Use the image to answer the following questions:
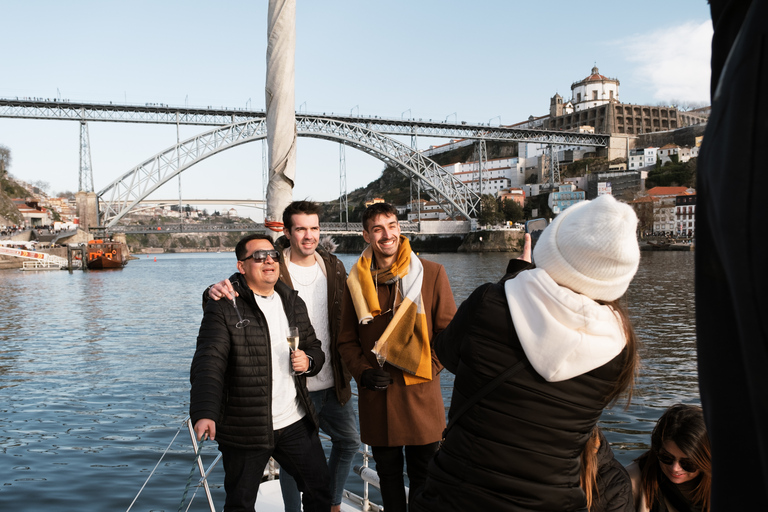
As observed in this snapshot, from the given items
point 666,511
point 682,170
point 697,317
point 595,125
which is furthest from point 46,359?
point 595,125

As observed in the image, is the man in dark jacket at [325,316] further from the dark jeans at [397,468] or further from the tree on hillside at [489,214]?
the tree on hillside at [489,214]

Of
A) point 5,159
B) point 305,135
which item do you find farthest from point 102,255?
point 5,159

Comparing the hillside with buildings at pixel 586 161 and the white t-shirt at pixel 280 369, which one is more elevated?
the hillside with buildings at pixel 586 161

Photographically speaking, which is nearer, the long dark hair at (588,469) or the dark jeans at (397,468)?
the long dark hair at (588,469)

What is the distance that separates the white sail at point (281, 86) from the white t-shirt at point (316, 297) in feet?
1.72

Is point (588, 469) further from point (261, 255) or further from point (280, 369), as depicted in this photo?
point (261, 255)

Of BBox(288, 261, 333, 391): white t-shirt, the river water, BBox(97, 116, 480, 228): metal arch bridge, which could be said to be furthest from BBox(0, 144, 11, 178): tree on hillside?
BBox(288, 261, 333, 391): white t-shirt

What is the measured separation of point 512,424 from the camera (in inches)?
46.1

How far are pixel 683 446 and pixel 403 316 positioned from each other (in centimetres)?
102

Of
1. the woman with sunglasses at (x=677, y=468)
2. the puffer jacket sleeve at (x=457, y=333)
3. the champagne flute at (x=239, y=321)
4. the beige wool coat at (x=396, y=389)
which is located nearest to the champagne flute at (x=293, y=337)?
the champagne flute at (x=239, y=321)

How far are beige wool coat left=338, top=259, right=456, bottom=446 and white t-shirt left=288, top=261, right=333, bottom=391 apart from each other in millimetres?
280

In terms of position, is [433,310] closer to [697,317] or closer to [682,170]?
[697,317]

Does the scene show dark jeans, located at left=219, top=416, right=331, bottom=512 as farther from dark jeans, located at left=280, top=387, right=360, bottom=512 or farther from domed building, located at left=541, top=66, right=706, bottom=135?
domed building, located at left=541, top=66, right=706, bottom=135

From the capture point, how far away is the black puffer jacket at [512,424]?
1167 millimetres
